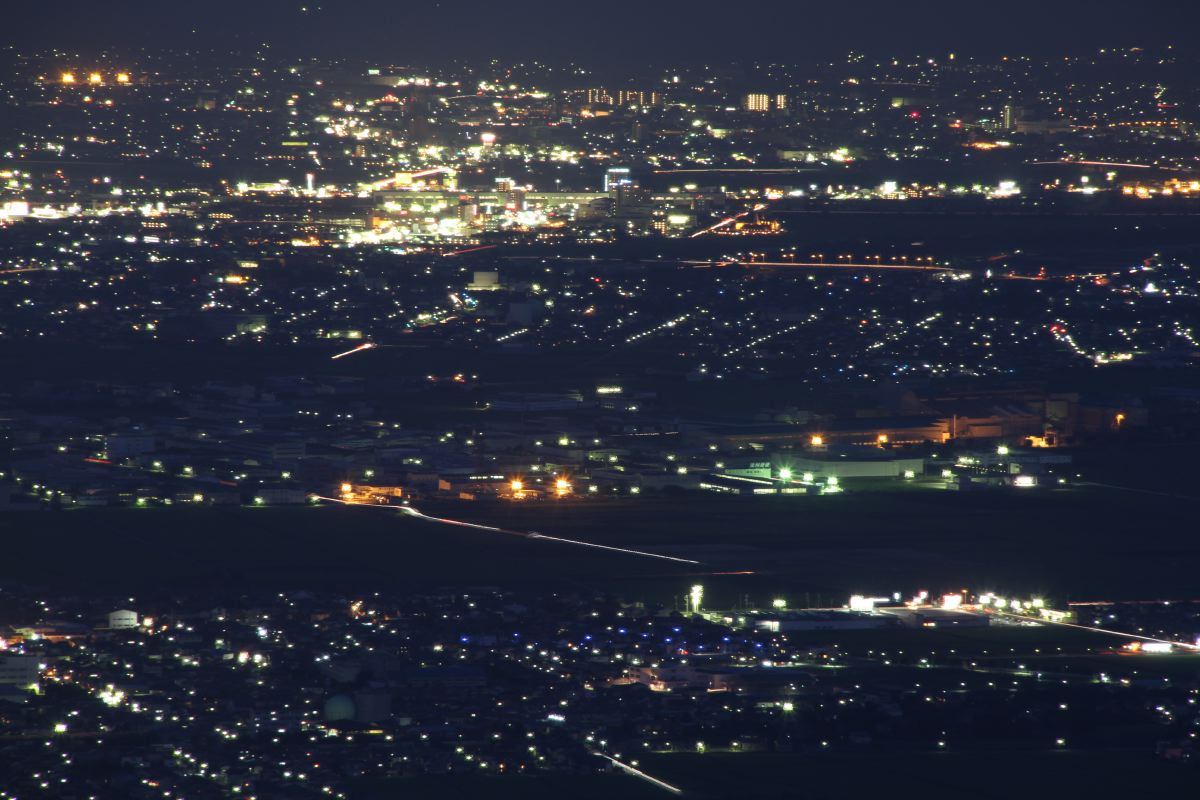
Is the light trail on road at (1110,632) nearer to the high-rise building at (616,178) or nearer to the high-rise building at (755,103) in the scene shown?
the high-rise building at (616,178)

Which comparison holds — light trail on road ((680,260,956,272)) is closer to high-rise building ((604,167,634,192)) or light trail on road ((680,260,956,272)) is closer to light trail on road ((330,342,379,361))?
high-rise building ((604,167,634,192))

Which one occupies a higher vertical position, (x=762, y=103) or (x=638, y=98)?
(x=638, y=98)

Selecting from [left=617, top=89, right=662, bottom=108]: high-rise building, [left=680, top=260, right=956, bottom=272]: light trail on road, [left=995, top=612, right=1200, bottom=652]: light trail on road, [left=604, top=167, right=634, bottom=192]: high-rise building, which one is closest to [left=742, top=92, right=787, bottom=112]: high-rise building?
[left=617, top=89, right=662, bottom=108]: high-rise building

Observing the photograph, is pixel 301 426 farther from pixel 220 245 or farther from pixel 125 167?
pixel 125 167

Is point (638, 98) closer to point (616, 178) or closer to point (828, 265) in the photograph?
point (616, 178)

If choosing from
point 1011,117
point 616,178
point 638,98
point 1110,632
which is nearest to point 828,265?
point 616,178

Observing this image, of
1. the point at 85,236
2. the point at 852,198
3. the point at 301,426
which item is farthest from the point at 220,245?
the point at 301,426
